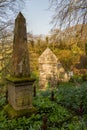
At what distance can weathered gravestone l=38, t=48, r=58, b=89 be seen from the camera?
1989cm

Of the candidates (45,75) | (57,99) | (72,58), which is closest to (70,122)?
(57,99)

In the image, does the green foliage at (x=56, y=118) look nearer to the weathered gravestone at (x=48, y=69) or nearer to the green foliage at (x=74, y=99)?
the green foliage at (x=74, y=99)

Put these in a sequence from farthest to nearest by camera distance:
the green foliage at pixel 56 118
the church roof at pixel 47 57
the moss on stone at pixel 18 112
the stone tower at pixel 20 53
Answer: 1. the church roof at pixel 47 57
2. the stone tower at pixel 20 53
3. the moss on stone at pixel 18 112
4. the green foliage at pixel 56 118

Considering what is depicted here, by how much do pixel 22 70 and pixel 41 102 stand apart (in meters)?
1.64

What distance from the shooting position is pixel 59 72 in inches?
851

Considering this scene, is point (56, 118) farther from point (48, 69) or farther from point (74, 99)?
point (48, 69)

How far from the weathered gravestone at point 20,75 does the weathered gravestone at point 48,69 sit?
13667 millimetres

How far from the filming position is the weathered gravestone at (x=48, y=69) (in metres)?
19.9

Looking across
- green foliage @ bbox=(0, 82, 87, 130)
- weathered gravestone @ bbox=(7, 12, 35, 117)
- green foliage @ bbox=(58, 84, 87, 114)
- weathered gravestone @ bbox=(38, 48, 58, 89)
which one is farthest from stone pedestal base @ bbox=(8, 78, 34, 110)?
weathered gravestone @ bbox=(38, 48, 58, 89)

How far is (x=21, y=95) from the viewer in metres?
5.85

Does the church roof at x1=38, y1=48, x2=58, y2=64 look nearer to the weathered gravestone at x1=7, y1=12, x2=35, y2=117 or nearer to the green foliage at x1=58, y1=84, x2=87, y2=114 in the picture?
the green foliage at x1=58, y1=84, x2=87, y2=114

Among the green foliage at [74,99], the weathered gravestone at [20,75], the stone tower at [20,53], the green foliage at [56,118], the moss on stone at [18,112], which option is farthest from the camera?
the green foliage at [74,99]

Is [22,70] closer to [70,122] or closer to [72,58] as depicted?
[70,122]

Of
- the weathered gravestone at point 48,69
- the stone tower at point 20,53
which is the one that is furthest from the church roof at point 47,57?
the stone tower at point 20,53
